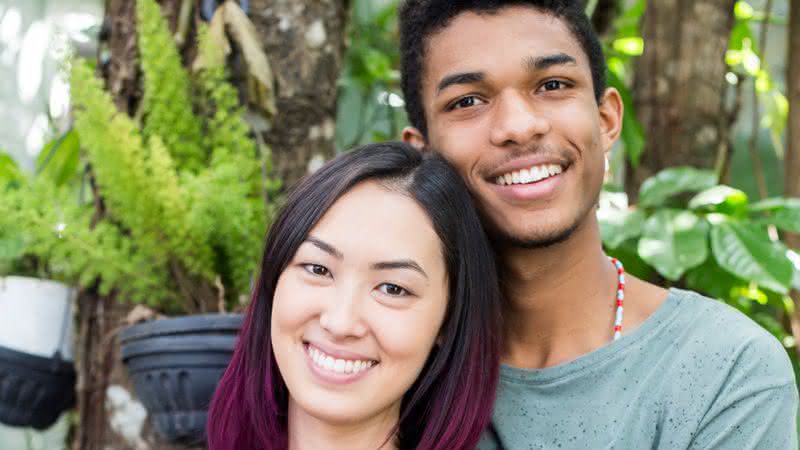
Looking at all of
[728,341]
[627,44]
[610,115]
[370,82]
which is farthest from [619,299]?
[627,44]

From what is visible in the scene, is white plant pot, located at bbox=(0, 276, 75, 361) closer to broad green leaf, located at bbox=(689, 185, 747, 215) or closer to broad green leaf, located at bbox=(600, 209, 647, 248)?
broad green leaf, located at bbox=(600, 209, 647, 248)

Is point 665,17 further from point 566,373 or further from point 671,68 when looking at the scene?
point 566,373

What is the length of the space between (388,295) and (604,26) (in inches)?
95.7

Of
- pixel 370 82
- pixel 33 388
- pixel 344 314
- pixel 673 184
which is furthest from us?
pixel 370 82

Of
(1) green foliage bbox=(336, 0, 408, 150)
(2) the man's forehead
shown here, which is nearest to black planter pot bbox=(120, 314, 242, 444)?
(2) the man's forehead

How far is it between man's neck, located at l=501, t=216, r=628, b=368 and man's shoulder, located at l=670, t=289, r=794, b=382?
6.9 inches

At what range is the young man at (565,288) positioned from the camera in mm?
1828

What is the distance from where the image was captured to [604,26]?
385cm

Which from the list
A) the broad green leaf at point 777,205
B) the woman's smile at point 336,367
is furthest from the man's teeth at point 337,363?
the broad green leaf at point 777,205

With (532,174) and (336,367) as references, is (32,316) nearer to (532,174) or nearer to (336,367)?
(336,367)

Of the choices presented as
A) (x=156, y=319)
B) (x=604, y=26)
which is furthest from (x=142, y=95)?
(x=604, y=26)

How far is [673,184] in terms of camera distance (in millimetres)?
2711

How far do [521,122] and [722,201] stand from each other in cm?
101

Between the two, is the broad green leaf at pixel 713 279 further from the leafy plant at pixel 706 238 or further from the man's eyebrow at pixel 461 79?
the man's eyebrow at pixel 461 79
